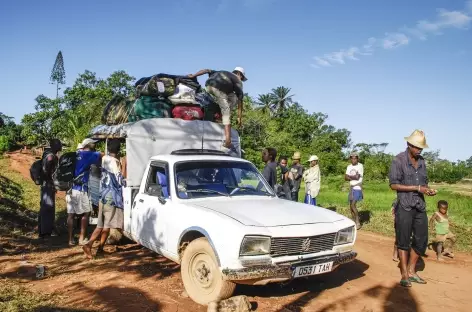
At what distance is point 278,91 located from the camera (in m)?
72.1

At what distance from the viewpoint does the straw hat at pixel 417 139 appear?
5.42m

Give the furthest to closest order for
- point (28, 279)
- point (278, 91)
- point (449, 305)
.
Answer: point (278, 91)
point (28, 279)
point (449, 305)

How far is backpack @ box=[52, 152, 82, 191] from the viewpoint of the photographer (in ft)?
24.7

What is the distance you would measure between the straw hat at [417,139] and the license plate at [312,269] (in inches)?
82.0

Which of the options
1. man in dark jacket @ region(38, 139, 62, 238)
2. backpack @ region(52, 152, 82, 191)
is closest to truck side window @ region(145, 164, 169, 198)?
backpack @ region(52, 152, 82, 191)

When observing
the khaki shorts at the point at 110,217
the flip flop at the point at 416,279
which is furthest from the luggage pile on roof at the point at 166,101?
the flip flop at the point at 416,279

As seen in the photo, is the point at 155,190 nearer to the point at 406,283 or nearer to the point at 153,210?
the point at 153,210

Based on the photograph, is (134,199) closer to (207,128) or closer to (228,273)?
(207,128)

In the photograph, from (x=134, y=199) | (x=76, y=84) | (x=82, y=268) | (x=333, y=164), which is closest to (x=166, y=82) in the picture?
(x=134, y=199)

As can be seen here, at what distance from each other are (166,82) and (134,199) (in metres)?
2.27

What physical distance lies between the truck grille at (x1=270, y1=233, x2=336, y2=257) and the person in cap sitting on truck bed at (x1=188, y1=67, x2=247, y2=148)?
3200 millimetres

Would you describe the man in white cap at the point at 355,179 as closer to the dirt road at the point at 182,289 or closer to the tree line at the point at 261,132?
the dirt road at the point at 182,289

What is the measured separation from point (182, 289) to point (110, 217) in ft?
6.66

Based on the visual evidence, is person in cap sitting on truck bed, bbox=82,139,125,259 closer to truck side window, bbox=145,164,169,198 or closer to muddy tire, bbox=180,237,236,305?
truck side window, bbox=145,164,169,198
